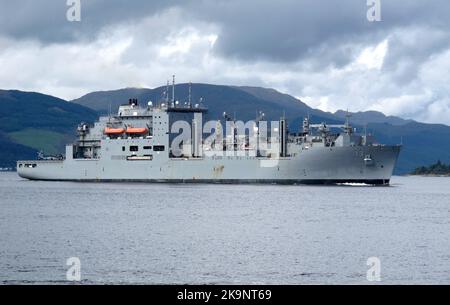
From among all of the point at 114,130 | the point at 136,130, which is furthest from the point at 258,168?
the point at 114,130

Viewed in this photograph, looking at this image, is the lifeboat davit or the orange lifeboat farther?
the lifeboat davit

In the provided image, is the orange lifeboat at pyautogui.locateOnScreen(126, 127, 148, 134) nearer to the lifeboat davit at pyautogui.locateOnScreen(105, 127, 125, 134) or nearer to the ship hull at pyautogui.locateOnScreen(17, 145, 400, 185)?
the lifeboat davit at pyautogui.locateOnScreen(105, 127, 125, 134)

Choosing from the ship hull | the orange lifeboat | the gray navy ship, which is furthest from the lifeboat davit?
the ship hull

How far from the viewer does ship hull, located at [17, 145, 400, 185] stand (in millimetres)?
85812

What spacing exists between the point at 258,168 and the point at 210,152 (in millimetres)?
6058

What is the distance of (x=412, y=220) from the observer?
51344 millimetres

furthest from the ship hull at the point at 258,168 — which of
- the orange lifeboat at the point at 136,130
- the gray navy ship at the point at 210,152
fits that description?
the orange lifeboat at the point at 136,130

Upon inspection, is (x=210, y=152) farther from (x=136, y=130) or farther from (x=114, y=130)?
(x=114, y=130)

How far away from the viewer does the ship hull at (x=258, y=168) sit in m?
85.8

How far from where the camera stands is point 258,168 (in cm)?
9000

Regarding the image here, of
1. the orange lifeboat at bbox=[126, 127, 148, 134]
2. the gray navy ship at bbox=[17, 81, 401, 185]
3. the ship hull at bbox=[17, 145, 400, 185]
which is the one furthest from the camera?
the orange lifeboat at bbox=[126, 127, 148, 134]
